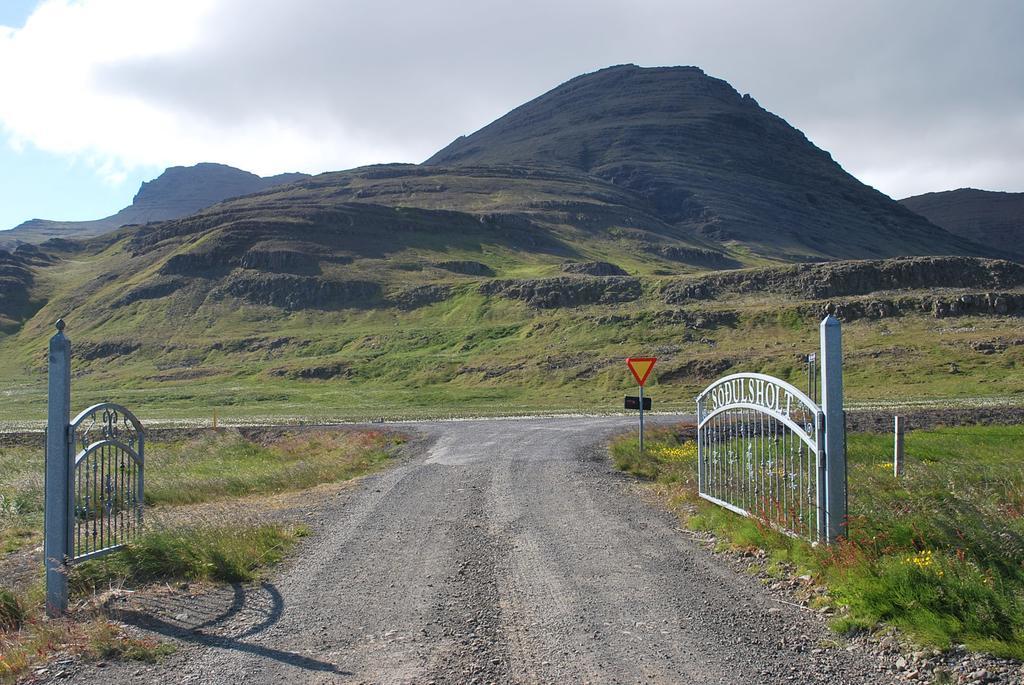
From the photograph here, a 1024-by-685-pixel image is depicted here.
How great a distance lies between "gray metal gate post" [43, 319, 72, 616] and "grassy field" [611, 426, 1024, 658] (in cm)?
677

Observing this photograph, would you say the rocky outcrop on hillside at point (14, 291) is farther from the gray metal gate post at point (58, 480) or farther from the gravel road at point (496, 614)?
the gray metal gate post at point (58, 480)

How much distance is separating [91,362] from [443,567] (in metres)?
87.6

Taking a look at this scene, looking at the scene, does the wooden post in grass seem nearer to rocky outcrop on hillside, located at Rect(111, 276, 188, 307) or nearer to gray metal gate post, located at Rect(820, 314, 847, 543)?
gray metal gate post, located at Rect(820, 314, 847, 543)

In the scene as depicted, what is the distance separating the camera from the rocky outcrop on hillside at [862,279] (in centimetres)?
7119

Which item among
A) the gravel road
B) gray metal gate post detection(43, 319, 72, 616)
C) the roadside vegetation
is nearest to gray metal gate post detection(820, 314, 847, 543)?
the gravel road

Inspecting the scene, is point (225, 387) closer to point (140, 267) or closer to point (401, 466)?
point (401, 466)

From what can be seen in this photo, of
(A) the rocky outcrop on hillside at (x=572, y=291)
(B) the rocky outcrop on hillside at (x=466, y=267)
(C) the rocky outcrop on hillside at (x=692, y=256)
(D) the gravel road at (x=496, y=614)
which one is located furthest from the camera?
(C) the rocky outcrop on hillside at (x=692, y=256)

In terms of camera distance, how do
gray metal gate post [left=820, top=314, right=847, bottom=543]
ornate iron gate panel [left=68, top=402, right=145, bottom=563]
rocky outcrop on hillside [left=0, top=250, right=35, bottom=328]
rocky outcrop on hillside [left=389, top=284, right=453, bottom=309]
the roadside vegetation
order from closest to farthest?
the roadside vegetation, ornate iron gate panel [left=68, top=402, right=145, bottom=563], gray metal gate post [left=820, top=314, right=847, bottom=543], rocky outcrop on hillside [left=389, top=284, right=453, bottom=309], rocky outcrop on hillside [left=0, top=250, right=35, bottom=328]

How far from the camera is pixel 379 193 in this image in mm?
163000

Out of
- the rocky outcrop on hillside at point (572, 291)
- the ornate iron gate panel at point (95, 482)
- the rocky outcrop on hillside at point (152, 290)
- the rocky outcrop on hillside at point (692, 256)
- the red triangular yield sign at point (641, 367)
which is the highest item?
the rocky outcrop on hillside at point (692, 256)

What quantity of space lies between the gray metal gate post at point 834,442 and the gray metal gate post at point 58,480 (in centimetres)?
720

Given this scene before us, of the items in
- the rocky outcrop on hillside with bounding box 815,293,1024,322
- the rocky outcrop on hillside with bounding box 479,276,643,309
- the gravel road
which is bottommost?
the gravel road

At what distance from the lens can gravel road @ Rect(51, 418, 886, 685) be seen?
20.2 ft

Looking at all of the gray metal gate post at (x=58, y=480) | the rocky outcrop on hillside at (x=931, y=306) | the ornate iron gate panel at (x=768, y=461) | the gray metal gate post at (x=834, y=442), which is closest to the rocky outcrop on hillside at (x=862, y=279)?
the rocky outcrop on hillside at (x=931, y=306)
